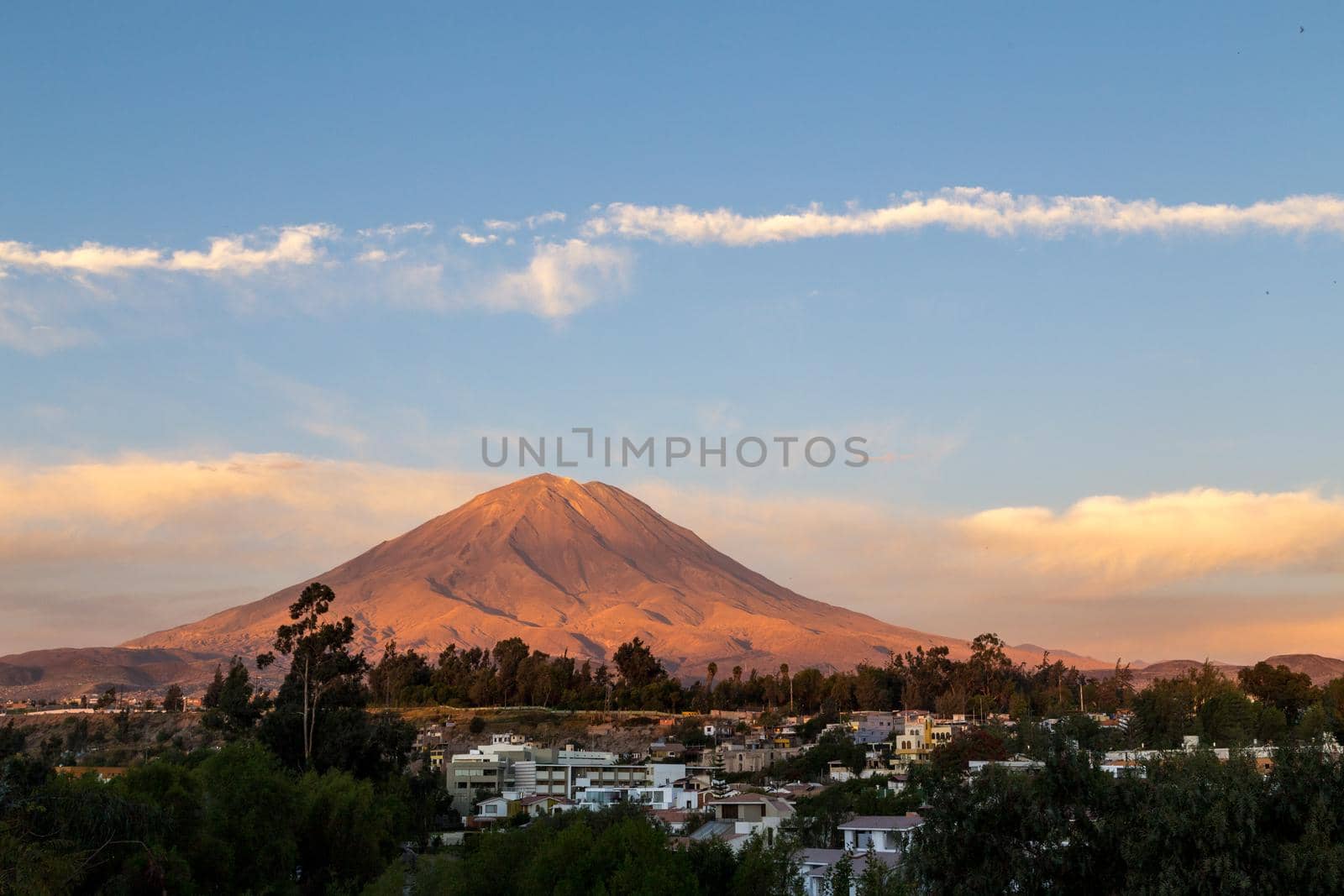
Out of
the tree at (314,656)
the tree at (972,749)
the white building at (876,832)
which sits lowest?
the white building at (876,832)

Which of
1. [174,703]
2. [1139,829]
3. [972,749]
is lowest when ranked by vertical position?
[972,749]

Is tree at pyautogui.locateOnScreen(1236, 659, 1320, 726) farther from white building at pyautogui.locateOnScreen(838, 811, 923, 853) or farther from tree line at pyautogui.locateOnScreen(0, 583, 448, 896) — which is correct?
tree line at pyautogui.locateOnScreen(0, 583, 448, 896)

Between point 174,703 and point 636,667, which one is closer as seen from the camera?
point 174,703

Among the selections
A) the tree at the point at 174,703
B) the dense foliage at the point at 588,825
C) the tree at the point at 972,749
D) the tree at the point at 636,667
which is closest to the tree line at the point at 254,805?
the dense foliage at the point at 588,825

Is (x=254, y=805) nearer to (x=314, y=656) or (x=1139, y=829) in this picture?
(x=1139, y=829)

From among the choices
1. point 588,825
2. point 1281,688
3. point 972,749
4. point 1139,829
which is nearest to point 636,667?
point 1281,688

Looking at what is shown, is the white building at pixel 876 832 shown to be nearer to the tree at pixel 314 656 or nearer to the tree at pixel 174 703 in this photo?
the tree at pixel 314 656

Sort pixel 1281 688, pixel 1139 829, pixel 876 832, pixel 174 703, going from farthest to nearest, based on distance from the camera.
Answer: pixel 174 703
pixel 1281 688
pixel 876 832
pixel 1139 829

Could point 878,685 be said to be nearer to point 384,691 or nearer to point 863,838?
point 384,691
